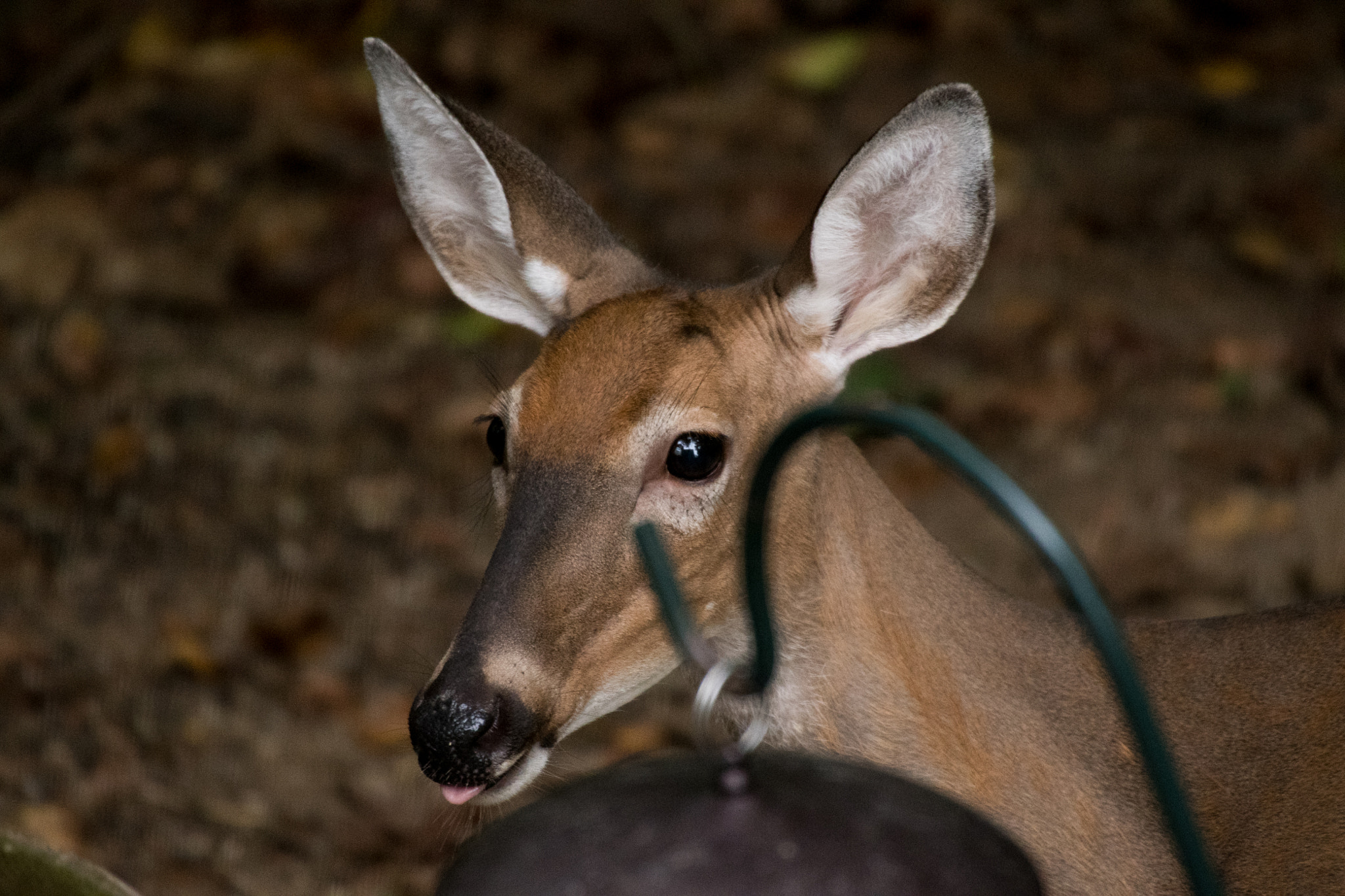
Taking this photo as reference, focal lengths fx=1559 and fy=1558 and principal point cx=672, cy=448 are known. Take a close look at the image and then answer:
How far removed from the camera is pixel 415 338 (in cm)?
640

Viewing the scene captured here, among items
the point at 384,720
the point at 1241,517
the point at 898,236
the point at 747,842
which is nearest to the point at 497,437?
the point at 898,236

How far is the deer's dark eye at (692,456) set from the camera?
252 centimetres

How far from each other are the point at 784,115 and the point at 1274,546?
3261 mm

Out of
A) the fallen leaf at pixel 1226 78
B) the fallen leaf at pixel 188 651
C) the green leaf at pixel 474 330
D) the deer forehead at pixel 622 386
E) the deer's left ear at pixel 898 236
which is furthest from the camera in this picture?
the fallen leaf at pixel 1226 78

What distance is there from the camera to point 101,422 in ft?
19.6

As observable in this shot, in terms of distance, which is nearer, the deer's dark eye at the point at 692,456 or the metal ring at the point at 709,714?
the metal ring at the point at 709,714

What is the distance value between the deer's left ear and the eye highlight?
1.83 feet

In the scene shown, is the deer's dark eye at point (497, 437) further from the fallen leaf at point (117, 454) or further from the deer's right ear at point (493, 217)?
the fallen leaf at point (117, 454)

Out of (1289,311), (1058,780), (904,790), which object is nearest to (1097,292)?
(1289,311)

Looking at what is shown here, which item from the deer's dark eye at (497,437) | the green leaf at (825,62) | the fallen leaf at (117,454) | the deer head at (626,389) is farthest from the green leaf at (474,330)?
the deer's dark eye at (497,437)

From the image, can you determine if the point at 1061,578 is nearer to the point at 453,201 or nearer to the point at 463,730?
the point at 463,730

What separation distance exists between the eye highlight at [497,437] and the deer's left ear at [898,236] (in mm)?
558

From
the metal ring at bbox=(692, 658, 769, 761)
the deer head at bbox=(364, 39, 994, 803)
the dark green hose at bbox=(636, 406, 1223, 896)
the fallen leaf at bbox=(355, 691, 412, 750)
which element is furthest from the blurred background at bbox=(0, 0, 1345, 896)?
the metal ring at bbox=(692, 658, 769, 761)

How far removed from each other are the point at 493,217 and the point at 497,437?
0.59 m
